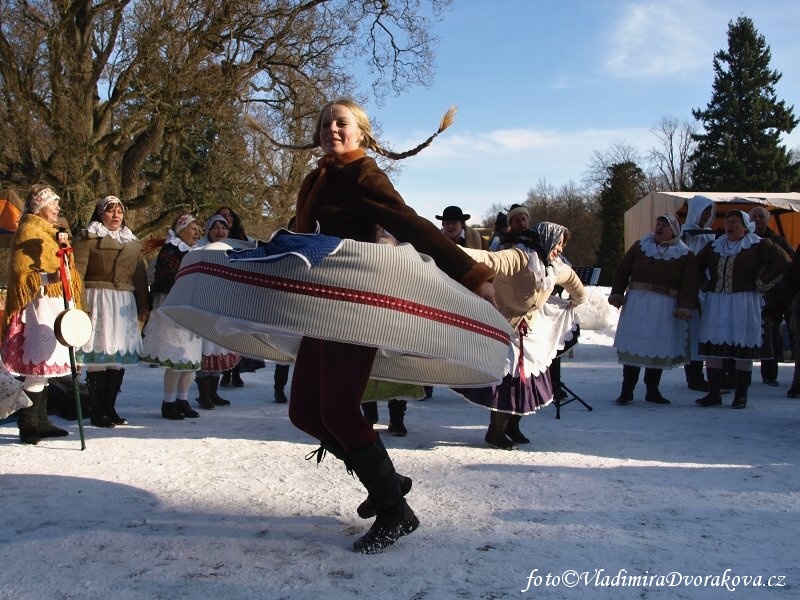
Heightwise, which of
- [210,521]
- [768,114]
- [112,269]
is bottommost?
[210,521]

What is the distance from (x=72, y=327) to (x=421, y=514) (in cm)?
278

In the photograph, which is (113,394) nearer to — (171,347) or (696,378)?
(171,347)

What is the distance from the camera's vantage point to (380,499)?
2.92 metres

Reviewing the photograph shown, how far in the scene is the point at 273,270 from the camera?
2.55 metres

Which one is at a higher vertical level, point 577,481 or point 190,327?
point 190,327

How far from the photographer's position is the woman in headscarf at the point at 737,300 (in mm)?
6719

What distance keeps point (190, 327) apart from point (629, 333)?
502 centimetres

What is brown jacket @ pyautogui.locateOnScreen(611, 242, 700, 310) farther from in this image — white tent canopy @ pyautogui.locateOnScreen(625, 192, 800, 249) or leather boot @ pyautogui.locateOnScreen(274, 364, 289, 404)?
white tent canopy @ pyautogui.locateOnScreen(625, 192, 800, 249)

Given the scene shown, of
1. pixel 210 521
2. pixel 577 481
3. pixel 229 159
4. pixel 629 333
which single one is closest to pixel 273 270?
pixel 210 521

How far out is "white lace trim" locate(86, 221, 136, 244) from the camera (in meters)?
5.64

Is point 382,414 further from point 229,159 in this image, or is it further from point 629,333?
point 229,159

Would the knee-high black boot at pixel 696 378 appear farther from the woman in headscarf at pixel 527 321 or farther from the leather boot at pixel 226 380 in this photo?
the leather boot at pixel 226 380

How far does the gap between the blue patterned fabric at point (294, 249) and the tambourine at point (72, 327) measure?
8.39 feet

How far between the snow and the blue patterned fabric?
3.81 feet
